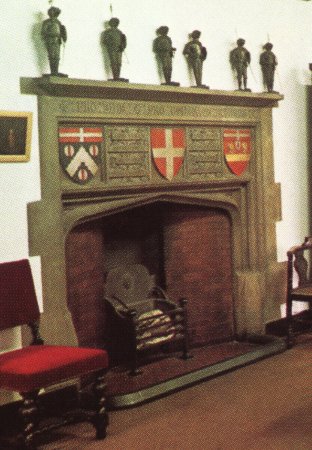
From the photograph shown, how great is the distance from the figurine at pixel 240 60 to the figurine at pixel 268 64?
0.22 m

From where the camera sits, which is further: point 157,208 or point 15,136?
point 157,208

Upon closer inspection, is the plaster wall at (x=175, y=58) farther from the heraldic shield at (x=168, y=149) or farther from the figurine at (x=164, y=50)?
the heraldic shield at (x=168, y=149)

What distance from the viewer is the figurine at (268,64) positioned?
5332 millimetres

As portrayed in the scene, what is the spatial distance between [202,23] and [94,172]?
1439 millimetres

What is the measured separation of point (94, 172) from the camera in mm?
4344

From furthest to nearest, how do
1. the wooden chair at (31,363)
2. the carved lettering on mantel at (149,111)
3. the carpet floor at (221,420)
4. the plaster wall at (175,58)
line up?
the carved lettering on mantel at (149,111) < the plaster wall at (175,58) < the carpet floor at (221,420) < the wooden chair at (31,363)

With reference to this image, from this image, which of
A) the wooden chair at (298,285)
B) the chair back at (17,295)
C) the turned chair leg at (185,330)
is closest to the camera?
the chair back at (17,295)

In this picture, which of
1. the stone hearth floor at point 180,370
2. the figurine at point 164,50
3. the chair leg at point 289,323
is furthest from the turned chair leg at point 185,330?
the figurine at point 164,50

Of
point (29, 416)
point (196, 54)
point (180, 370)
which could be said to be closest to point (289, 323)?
point (180, 370)

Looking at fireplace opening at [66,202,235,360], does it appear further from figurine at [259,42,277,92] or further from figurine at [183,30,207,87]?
figurine at [259,42,277,92]

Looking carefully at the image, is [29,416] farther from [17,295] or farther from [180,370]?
[180,370]

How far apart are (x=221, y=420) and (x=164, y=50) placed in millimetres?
2295

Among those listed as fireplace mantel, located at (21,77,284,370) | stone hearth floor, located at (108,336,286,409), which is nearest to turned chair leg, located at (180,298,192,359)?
stone hearth floor, located at (108,336,286,409)

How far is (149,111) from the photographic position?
4609mm
